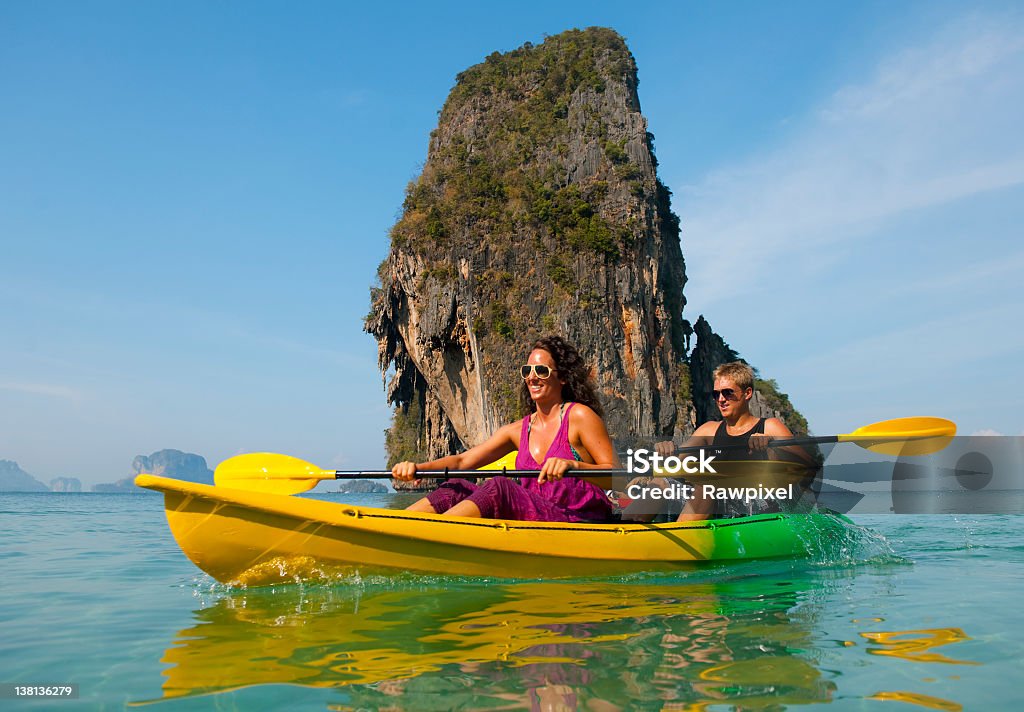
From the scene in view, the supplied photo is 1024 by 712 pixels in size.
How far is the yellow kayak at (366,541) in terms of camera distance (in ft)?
12.8

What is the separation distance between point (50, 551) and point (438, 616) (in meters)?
5.18

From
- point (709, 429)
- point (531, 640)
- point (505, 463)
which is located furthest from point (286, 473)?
point (709, 429)

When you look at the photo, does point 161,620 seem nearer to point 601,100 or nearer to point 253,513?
point 253,513

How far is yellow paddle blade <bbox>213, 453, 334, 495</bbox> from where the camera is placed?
495 centimetres

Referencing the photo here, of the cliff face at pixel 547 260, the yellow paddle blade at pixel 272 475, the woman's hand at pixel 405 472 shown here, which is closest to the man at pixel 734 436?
the woman's hand at pixel 405 472

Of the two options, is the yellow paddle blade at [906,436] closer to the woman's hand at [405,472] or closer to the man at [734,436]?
the man at [734,436]

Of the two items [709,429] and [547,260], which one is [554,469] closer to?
[709,429]

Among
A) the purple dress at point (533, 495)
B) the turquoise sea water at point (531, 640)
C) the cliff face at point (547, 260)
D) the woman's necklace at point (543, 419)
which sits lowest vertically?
the turquoise sea water at point (531, 640)

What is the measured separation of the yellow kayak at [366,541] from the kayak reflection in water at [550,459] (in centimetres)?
17

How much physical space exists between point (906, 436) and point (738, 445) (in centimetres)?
158

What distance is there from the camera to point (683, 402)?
91.0ft

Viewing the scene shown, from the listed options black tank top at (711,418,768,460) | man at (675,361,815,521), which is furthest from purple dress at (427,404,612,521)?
black tank top at (711,418,768,460)

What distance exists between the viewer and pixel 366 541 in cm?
406

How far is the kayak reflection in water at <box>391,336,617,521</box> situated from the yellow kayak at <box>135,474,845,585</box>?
166 millimetres
